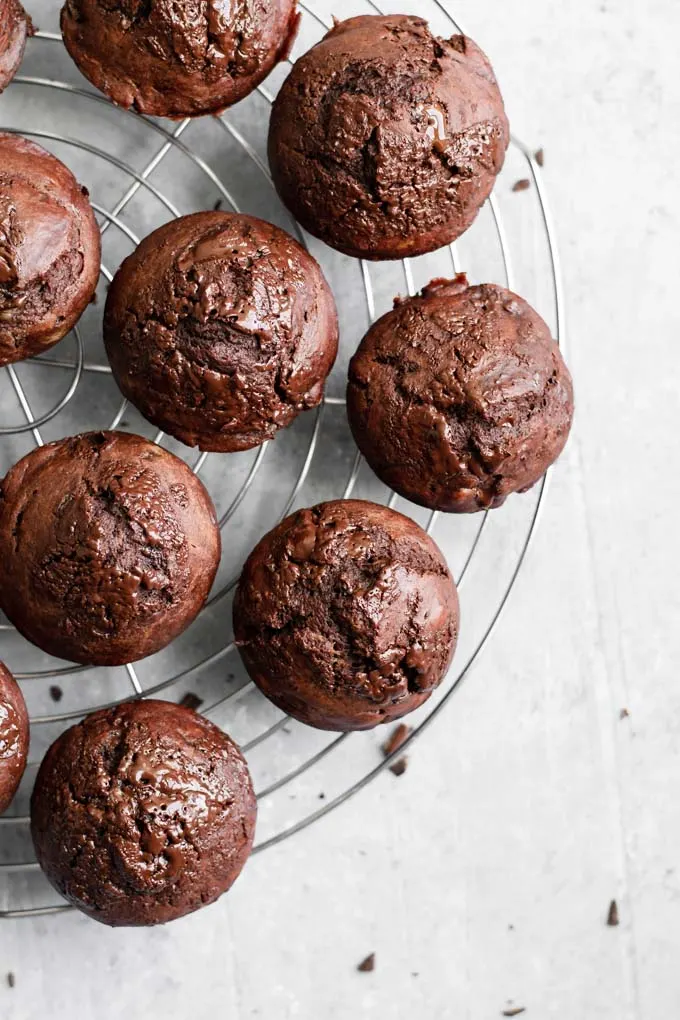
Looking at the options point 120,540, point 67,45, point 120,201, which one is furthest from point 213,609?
point 67,45

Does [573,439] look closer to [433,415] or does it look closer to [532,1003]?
[433,415]

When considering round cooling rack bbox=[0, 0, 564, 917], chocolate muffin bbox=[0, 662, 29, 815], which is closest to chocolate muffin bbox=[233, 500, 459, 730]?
round cooling rack bbox=[0, 0, 564, 917]

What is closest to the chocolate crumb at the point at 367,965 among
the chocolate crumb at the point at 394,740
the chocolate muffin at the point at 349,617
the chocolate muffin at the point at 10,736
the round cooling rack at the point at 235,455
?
the round cooling rack at the point at 235,455

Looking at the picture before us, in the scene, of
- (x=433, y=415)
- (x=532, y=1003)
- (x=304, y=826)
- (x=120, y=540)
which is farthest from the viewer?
(x=532, y=1003)

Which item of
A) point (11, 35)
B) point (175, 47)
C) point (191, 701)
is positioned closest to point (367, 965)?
point (191, 701)

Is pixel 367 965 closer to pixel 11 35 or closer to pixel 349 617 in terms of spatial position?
pixel 349 617

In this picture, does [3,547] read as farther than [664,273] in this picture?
No
